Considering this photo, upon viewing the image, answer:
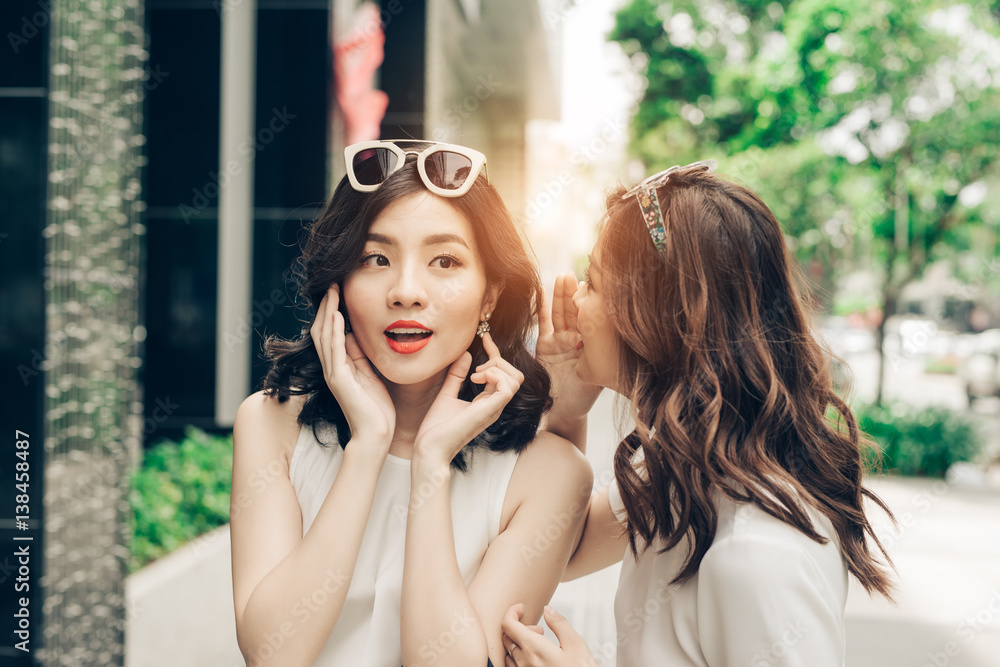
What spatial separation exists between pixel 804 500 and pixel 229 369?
6036 mm

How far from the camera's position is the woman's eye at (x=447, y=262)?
175cm

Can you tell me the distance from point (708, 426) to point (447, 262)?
68 cm

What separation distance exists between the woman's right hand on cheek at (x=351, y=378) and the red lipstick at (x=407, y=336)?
4.6 inches

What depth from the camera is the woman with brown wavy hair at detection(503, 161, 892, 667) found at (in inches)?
58.6

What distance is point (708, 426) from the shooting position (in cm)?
159

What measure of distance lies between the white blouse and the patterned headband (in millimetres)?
575

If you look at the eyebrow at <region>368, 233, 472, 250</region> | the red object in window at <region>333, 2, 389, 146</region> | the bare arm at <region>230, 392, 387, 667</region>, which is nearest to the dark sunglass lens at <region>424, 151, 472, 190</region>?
the eyebrow at <region>368, 233, 472, 250</region>

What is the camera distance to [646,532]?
168 cm

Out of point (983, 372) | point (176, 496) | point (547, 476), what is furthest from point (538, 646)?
point (983, 372)

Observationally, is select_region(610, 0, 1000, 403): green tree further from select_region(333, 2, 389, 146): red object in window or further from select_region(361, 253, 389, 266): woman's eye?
select_region(361, 253, 389, 266): woman's eye

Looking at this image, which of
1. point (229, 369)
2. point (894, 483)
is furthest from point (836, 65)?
point (229, 369)

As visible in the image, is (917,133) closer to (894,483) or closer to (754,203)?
(894,483)

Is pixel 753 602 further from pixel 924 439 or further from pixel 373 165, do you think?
pixel 924 439

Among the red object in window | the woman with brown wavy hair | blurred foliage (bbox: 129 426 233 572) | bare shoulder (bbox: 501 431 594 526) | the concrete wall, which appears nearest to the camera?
Answer: the woman with brown wavy hair
